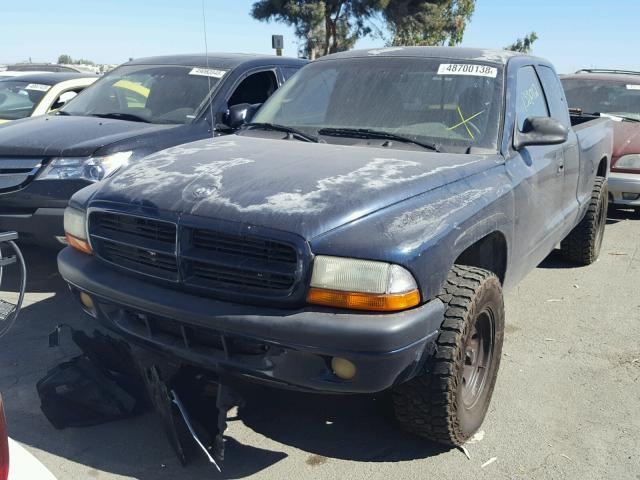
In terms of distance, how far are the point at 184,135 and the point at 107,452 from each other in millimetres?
3045

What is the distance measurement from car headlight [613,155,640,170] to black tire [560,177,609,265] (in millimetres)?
1703

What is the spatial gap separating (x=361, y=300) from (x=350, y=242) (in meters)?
0.23

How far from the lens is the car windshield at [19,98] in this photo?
7.88 meters

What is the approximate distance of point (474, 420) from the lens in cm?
321

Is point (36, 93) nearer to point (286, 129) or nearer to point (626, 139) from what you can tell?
point (286, 129)

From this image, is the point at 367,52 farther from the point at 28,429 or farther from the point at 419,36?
the point at 419,36

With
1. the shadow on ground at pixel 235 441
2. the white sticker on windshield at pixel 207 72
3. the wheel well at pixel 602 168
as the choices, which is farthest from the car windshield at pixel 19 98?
the wheel well at pixel 602 168

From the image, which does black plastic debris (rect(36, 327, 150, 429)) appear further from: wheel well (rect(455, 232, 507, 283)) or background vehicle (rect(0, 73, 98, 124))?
background vehicle (rect(0, 73, 98, 124))

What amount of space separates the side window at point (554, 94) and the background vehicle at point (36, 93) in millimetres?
5516

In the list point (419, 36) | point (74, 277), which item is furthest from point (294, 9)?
point (74, 277)

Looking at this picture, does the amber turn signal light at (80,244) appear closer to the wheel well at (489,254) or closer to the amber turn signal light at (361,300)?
the amber turn signal light at (361,300)

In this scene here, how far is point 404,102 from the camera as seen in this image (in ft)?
13.0

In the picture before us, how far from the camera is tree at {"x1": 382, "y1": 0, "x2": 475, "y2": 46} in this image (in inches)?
1218

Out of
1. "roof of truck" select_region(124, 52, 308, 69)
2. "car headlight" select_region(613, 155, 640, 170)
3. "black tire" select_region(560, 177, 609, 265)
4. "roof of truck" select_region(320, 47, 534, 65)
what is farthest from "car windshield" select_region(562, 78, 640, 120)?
"roof of truck" select_region(320, 47, 534, 65)
